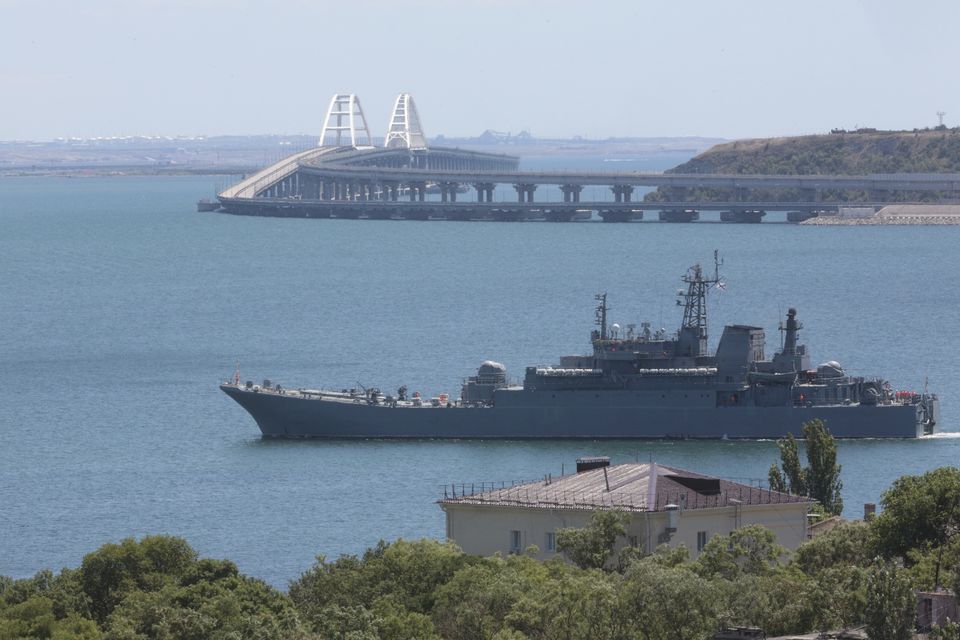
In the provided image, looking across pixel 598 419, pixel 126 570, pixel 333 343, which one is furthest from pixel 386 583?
pixel 333 343

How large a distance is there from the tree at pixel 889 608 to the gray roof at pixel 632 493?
11201 mm

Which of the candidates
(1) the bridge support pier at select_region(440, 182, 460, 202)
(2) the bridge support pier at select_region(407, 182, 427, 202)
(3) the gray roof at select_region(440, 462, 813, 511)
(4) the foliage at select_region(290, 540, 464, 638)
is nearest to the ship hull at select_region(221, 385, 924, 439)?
(3) the gray roof at select_region(440, 462, 813, 511)

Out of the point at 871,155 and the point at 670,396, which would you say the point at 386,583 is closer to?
the point at 670,396

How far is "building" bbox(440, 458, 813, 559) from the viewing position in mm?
37562

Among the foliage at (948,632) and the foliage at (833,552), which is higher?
the foliage at (948,632)

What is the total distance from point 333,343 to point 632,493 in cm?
5009

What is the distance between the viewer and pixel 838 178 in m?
169

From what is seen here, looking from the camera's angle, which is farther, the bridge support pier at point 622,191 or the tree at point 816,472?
the bridge support pier at point 622,191

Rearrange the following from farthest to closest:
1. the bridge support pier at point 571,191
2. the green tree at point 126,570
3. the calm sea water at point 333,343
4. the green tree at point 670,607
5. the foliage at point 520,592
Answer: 1. the bridge support pier at point 571,191
2. the calm sea water at point 333,343
3. the green tree at point 126,570
4. the foliage at point 520,592
5. the green tree at point 670,607

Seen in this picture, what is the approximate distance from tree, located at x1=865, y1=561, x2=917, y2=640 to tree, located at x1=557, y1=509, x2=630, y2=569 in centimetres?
993

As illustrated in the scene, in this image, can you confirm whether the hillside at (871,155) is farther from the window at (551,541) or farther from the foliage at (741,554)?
the foliage at (741,554)

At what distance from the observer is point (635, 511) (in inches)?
1478

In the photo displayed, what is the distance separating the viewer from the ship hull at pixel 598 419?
2532 inches

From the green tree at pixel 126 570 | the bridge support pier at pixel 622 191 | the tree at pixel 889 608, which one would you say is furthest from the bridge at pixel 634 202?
the tree at pixel 889 608
